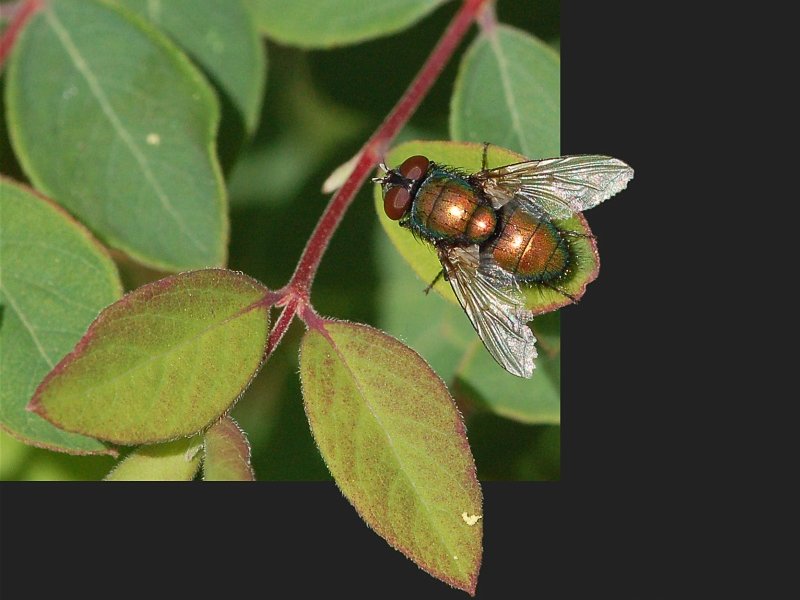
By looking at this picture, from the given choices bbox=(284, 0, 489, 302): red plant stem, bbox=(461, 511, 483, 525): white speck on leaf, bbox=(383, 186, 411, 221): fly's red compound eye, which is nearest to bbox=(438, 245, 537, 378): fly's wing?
bbox=(383, 186, 411, 221): fly's red compound eye

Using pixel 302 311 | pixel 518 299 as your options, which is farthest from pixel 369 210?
pixel 302 311

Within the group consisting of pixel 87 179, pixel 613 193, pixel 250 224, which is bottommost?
pixel 250 224

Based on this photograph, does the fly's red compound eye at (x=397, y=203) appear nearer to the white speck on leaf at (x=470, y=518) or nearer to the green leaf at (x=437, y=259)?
the green leaf at (x=437, y=259)

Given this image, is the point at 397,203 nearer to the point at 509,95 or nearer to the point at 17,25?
the point at 509,95

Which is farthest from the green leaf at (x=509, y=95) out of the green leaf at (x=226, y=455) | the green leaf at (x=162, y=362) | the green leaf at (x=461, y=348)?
the green leaf at (x=226, y=455)

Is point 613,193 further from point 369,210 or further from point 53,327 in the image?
point 53,327

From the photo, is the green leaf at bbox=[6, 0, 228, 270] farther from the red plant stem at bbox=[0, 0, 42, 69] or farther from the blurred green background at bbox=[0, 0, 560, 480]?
the blurred green background at bbox=[0, 0, 560, 480]
